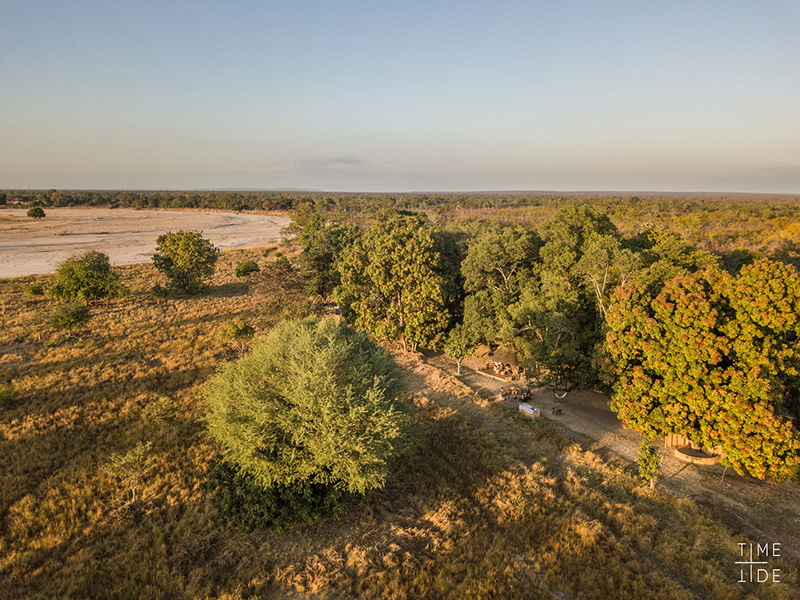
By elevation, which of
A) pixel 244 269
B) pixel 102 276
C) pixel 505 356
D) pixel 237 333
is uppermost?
pixel 102 276

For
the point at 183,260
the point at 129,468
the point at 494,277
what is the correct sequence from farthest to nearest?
the point at 183,260 < the point at 494,277 < the point at 129,468

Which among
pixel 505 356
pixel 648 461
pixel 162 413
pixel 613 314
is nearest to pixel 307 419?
pixel 162 413

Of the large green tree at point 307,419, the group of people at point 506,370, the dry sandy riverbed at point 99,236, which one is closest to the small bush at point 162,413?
the large green tree at point 307,419

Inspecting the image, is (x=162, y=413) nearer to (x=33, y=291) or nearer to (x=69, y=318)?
(x=69, y=318)

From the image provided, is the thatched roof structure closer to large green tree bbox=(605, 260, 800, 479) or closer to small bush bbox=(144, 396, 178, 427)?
large green tree bbox=(605, 260, 800, 479)

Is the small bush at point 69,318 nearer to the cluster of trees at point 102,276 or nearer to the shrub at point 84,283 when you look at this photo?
the cluster of trees at point 102,276

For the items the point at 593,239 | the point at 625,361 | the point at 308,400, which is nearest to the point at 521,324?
the point at 625,361
